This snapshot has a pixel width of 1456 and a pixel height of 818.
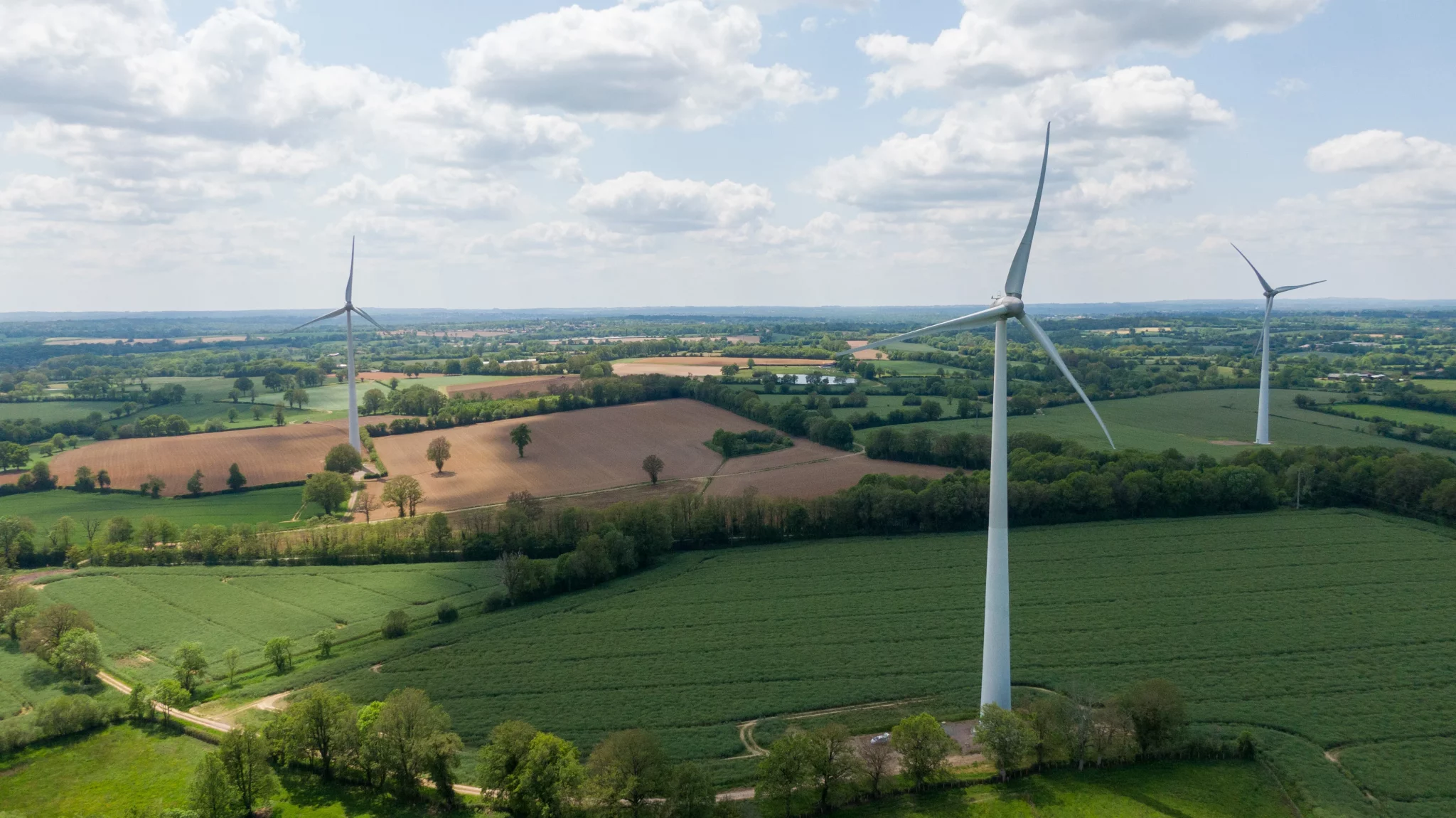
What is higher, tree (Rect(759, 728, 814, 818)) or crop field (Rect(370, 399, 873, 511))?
crop field (Rect(370, 399, 873, 511))

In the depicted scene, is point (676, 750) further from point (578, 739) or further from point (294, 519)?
point (294, 519)

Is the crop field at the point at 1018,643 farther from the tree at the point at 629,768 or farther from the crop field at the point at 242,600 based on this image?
the crop field at the point at 242,600

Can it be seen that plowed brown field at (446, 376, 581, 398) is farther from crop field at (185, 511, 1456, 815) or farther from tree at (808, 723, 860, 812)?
tree at (808, 723, 860, 812)

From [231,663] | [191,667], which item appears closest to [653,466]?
[231,663]

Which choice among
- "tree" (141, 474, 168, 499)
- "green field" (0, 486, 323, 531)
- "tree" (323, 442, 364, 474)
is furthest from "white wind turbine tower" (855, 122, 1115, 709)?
"tree" (141, 474, 168, 499)

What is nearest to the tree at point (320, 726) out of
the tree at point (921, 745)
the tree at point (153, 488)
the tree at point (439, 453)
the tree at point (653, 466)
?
the tree at point (921, 745)
